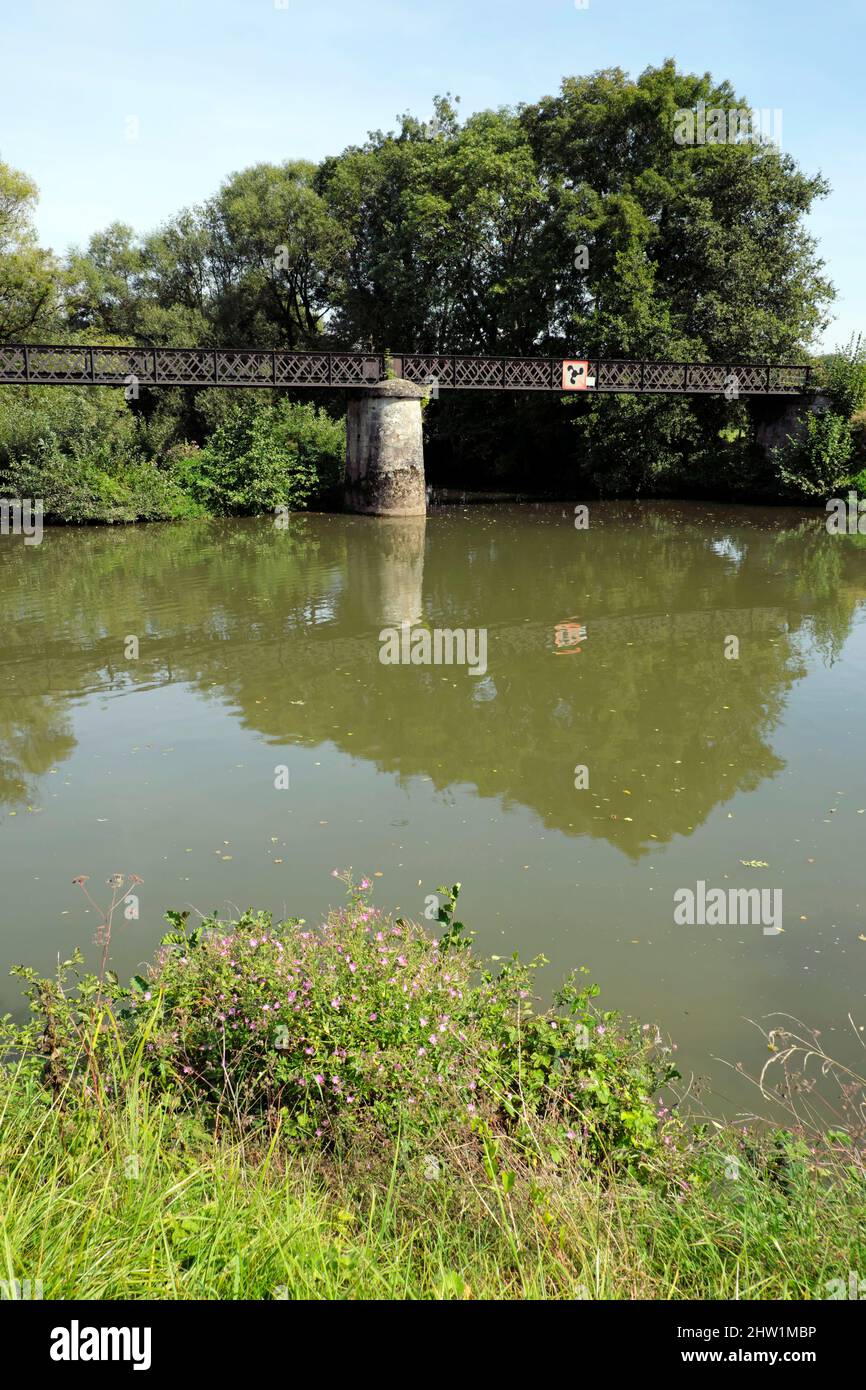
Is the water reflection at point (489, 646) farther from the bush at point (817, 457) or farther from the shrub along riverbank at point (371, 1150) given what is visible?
the bush at point (817, 457)

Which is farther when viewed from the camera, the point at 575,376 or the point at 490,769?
the point at 575,376

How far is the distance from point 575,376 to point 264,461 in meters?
9.76

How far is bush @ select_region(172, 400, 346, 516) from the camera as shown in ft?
99.1

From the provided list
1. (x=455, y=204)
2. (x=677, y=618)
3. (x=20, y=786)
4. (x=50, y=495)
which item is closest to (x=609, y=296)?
(x=455, y=204)

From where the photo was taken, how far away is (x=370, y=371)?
29.5m

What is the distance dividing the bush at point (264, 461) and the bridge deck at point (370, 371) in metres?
1.54

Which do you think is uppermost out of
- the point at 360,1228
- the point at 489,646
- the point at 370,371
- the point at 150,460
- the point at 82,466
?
the point at 370,371

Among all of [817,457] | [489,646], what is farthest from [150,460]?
[489,646]

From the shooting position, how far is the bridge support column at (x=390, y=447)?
95.1 feet

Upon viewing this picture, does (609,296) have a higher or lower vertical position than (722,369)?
higher

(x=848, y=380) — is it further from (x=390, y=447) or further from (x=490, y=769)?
(x=490, y=769)

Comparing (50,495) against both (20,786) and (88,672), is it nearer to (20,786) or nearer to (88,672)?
(88,672)
